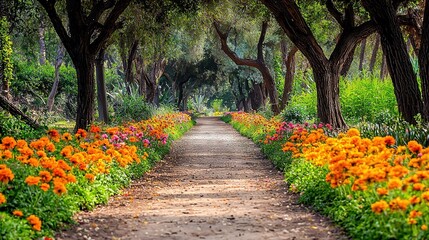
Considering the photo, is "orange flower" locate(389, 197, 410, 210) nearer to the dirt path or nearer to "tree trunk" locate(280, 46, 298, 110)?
the dirt path

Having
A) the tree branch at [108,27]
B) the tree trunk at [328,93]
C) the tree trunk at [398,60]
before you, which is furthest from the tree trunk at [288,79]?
the tree trunk at [398,60]

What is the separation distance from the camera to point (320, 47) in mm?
18547

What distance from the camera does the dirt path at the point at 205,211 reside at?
7441mm

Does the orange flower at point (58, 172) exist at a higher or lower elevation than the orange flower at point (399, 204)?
higher

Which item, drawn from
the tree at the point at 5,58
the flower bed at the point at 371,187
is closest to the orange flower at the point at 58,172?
the flower bed at the point at 371,187

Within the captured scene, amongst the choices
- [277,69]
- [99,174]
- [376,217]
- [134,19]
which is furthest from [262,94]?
[376,217]

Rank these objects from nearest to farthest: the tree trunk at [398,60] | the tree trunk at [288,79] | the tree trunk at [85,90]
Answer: the tree trunk at [398,60]
the tree trunk at [85,90]
the tree trunk at [288,79]

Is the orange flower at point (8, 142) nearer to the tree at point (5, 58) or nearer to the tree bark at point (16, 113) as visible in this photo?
the tree bark at point (16, 113)

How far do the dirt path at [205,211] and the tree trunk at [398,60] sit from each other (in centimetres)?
316

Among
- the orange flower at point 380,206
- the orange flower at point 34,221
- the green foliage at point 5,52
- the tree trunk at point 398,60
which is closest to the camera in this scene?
the orange flower at point 380,206

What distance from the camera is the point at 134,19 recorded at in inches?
942

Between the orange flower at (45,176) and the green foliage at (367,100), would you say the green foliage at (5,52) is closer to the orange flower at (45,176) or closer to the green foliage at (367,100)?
the green foliage at (367,100)

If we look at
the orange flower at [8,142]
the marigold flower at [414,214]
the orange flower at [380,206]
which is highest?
the orange flower at [8,142]

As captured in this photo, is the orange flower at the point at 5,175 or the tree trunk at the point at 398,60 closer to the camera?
the orange flower at the point at 5,175
